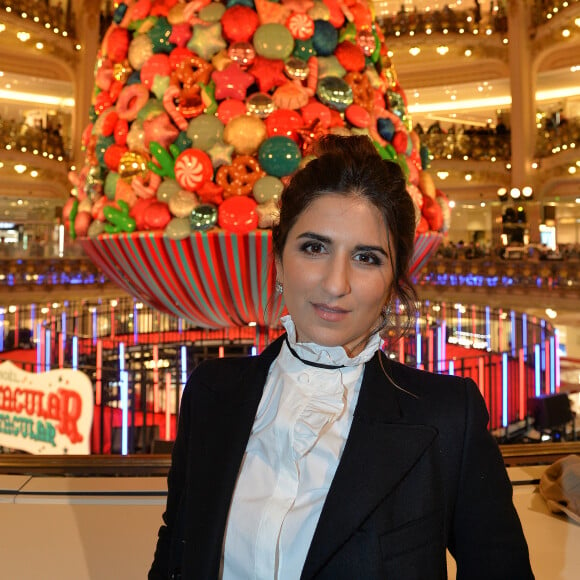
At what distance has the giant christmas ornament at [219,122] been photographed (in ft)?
12.3

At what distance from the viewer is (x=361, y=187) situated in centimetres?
125

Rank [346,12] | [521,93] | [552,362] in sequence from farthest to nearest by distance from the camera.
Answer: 1. [521,93]
2. [552,362]
3. [346,12]

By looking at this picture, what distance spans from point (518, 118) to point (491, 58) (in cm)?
248

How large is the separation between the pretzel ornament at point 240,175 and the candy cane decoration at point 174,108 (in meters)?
0.37

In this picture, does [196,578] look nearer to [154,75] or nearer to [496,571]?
[496,571]

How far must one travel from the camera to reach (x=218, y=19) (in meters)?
3.92

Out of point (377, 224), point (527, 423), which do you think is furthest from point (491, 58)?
point (377, 224)

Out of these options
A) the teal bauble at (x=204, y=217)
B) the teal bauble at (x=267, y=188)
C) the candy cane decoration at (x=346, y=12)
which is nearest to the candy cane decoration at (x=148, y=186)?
the teal bauble at (x=204, y=217)

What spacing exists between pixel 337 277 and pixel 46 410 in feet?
11.2

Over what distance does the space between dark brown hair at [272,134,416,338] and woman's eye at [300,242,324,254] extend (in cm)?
6

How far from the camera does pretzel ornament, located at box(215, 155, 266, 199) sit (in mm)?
3740

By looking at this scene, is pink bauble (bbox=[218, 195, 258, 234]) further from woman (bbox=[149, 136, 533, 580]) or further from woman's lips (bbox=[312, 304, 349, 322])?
woman's lips (bbox=[312, 304, 349, 322])

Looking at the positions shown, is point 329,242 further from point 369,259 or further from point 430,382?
point 430,382

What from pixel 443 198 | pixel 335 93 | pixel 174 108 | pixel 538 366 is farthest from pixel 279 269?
pixel 538 366
